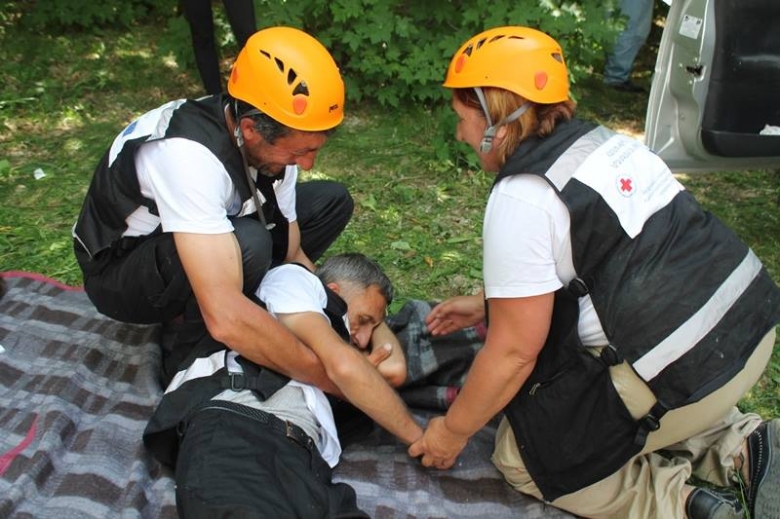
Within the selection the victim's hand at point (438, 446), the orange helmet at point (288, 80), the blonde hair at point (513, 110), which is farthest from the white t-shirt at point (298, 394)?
the blonde hair at point (513, 110)

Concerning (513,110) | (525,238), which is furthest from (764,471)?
(513,110)

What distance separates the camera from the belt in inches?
93.6

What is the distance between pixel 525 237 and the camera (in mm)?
1955

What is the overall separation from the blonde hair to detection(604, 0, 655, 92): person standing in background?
13.9ft

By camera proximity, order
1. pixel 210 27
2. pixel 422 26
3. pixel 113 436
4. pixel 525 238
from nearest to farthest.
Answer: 1. pixel 525 238
2. pixel 113 436
3. pixel 210 27
4. pixel 422 26

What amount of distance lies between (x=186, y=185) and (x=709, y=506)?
2055mm

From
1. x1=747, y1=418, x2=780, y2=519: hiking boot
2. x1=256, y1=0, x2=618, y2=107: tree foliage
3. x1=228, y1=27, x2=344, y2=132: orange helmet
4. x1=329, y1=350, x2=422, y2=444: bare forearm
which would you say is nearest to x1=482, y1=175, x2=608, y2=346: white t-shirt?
x1=329, y1=350, x2=422, y2=444: bare forearm

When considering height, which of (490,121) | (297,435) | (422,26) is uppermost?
(490,121)

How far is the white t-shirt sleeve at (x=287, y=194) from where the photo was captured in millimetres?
3033

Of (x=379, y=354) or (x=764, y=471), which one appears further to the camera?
(x=379, y=354)

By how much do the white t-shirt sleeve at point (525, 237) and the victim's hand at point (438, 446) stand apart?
0.65 meters

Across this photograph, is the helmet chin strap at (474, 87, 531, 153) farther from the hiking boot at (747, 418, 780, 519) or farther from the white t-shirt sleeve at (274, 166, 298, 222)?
the hiking boot at (747, 418, 780, 519)

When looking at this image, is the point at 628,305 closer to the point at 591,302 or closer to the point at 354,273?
the point at 591,302

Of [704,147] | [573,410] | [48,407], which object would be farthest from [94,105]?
[573,410]
